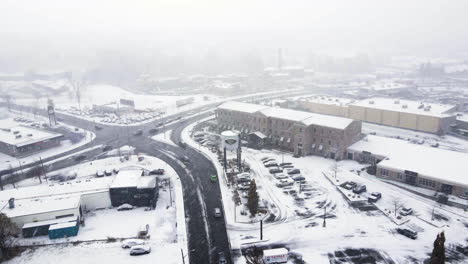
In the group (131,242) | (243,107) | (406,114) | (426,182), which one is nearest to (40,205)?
(131,242)

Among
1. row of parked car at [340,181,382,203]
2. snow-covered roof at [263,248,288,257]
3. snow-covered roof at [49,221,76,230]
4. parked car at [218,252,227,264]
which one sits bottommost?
parked car at [218,252,227,264]

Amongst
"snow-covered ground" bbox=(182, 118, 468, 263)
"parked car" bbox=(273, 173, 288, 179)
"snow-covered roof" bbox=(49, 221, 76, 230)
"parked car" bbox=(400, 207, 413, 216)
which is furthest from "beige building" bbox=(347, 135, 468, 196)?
"snow-covered roof" bbox=(49, 221, 76, 230)

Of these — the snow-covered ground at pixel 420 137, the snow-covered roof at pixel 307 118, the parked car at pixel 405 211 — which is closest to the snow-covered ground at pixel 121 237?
the parked car at pixel 405 211

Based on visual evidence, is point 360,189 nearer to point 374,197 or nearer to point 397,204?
point 374,197

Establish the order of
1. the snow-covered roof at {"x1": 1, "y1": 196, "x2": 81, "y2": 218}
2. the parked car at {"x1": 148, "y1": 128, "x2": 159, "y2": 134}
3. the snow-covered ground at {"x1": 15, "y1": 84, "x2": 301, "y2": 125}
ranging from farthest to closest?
the snow-covered ground at {"x1": 15, "y1": 84, "x2": 301, "y2": 125}, the parked car at {"x1": 148, "y1": 128, "x2": 159, "y2": 134}, the snow-covered roof at {"x1": 1, "y1": 196, "x2": 81, "y2": 218}

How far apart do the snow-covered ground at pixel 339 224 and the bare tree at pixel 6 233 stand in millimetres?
24561

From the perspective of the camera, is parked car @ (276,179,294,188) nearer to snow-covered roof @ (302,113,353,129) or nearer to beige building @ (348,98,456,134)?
snow-covered roof @ (302,113,353,129)

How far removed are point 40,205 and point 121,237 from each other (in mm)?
12643

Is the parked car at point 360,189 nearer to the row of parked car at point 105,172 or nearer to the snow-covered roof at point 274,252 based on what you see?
the snow-covered roof at point 274,252

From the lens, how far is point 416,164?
54.3 m

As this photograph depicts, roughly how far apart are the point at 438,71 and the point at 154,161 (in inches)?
6410

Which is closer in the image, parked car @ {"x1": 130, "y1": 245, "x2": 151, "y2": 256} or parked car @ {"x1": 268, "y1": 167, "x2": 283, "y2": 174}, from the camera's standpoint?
parked car @ {"x1": 130, "y1": 245, "x2": 151, "y2": 256}

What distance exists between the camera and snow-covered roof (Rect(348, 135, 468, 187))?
166 feet

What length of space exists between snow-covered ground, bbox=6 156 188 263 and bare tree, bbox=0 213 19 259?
4.72ft
